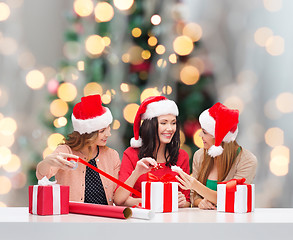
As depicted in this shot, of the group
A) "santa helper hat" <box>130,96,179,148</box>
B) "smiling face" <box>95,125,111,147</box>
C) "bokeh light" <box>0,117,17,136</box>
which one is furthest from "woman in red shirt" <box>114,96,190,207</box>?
"bokeh light" <box>0,117,17,136</box>

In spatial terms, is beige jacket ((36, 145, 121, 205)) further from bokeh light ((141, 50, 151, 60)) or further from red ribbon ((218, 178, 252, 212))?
bokeh light ((141, 50, 151, 60))

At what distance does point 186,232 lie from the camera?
3.32 feet

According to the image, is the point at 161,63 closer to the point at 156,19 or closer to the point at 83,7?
the point at 156,19

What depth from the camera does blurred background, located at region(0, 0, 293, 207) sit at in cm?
238

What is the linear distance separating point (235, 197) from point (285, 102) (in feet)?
4.61

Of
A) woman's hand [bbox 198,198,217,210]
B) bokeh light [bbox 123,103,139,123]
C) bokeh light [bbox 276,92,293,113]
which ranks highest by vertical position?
bokeh light [bbox 276,92,293,113]

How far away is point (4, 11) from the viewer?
2467mm

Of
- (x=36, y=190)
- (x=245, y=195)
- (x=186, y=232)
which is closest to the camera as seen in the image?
(x=186, y=232)

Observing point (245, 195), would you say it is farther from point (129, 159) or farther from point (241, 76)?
point (241, 76)

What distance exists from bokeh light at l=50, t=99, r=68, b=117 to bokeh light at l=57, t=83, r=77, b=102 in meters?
0.03

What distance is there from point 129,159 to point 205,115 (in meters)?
0.41

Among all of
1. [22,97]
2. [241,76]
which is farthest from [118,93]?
[241,76]

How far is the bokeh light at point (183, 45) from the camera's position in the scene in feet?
7.89

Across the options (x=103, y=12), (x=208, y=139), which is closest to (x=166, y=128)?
(x=208, y=139)
